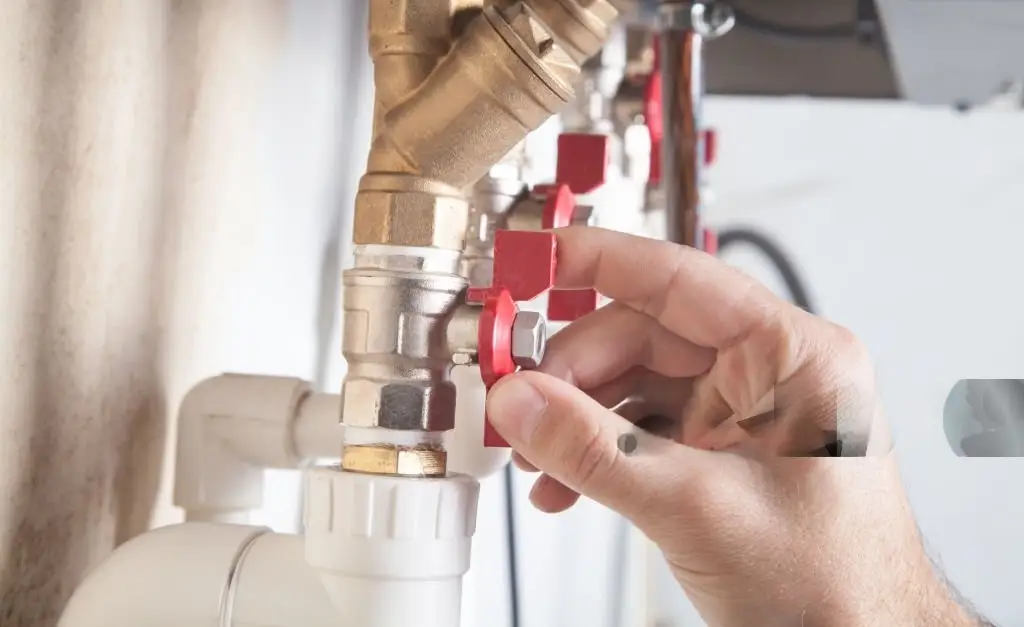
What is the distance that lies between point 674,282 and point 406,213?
126mm

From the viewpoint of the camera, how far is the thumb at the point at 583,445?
0.31m

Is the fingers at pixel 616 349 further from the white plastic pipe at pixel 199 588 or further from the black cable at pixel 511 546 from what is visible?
the black cable at pixel 511 546

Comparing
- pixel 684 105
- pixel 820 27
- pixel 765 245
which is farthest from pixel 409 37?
pixel 765 245

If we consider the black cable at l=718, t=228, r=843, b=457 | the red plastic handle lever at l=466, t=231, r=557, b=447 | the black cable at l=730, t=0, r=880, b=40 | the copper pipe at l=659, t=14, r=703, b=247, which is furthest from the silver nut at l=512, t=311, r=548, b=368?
the black cable at l=718, t=228, r=843, b=457

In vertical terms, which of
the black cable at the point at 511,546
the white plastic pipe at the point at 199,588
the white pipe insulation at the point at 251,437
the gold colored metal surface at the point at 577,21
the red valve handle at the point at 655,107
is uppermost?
the red valve handle at the point at 655,107

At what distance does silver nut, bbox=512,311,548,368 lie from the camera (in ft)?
1.07

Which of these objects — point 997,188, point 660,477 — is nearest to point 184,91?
point 660,477

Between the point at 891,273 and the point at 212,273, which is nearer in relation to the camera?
the point at 212,273

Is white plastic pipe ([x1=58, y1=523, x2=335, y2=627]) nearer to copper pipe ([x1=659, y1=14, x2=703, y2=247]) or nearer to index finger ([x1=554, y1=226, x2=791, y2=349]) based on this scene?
index finger ([x1=554, y1=226, x2=791, y2=349])

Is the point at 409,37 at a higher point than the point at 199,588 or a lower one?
higher

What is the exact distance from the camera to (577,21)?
406 mm

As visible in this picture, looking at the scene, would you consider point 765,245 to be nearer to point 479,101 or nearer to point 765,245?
point 765,245

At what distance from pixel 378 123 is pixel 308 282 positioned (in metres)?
0.19

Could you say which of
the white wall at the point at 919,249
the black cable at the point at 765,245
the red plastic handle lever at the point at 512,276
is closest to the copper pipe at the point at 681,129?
the white wall at the point at 919,249
